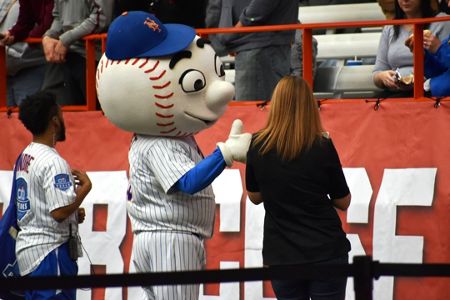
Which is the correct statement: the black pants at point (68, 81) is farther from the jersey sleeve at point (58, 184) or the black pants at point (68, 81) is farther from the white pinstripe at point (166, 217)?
the white pinstripe at point (166, 217)

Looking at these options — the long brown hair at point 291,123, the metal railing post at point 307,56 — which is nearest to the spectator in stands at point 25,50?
the metal railing post at point 307,56

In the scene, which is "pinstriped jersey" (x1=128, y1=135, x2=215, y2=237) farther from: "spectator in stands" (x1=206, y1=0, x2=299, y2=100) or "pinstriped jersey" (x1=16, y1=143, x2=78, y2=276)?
"spectator in stands" (x1=206, y1=0, x2=299, y2=100)

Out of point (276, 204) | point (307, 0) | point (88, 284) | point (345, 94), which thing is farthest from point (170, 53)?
point (307, 0)

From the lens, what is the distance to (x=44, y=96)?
24.0 ft

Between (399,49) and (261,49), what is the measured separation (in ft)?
3.19

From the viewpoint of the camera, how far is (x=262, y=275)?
5.08m

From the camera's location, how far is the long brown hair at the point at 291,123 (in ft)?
20.6

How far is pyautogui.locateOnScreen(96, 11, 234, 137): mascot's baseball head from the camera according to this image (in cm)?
673

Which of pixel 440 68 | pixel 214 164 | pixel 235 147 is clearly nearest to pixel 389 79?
pixel 440 68

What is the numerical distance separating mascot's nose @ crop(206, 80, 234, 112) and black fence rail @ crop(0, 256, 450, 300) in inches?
72.9

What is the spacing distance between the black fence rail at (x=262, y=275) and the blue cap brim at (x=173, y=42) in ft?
6.35

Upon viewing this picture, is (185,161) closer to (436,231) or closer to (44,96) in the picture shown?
(44,96)

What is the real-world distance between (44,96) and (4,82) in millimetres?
2559

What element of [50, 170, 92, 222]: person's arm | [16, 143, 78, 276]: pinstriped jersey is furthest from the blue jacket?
[16, 143, 78, 276]: pinstriped jersey
